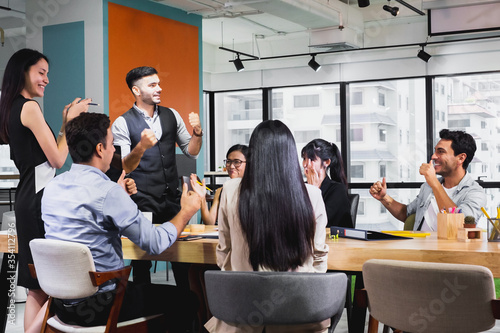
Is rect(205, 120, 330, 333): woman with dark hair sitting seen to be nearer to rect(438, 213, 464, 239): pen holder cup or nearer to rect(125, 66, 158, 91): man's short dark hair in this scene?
rect(438, 213, 464, 239): pen holder cup

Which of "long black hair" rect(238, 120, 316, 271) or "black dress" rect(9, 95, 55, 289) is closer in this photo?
"long black hair" rect(238, 120, 316, 271)

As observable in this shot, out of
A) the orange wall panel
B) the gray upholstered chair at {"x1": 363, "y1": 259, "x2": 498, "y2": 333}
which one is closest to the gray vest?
the gray upholstered chair at {"x1": 363, "y1": 259, "x2": 498, "y2": 333}

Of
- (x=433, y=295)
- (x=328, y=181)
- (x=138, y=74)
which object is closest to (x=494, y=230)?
(x=433, y=295)

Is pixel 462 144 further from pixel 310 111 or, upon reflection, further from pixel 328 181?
pixel 310 111

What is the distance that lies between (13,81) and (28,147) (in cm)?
33

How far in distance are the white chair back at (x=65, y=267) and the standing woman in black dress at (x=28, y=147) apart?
578 mm

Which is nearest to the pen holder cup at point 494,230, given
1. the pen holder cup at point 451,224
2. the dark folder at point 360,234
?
the pen holder cup at point 451,224

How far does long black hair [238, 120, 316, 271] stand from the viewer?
2205 millimetres

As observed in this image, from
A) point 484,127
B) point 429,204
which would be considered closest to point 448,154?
point 429,204

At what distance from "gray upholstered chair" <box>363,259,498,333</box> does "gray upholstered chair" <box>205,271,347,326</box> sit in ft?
0.58

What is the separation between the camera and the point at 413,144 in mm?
10180

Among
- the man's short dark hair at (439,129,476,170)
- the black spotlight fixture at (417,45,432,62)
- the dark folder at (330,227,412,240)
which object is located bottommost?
the dark folder at (330,227,412,240)

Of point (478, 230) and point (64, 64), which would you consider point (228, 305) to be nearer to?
point (478, 230)

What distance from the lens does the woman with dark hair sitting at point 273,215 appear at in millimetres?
2205
